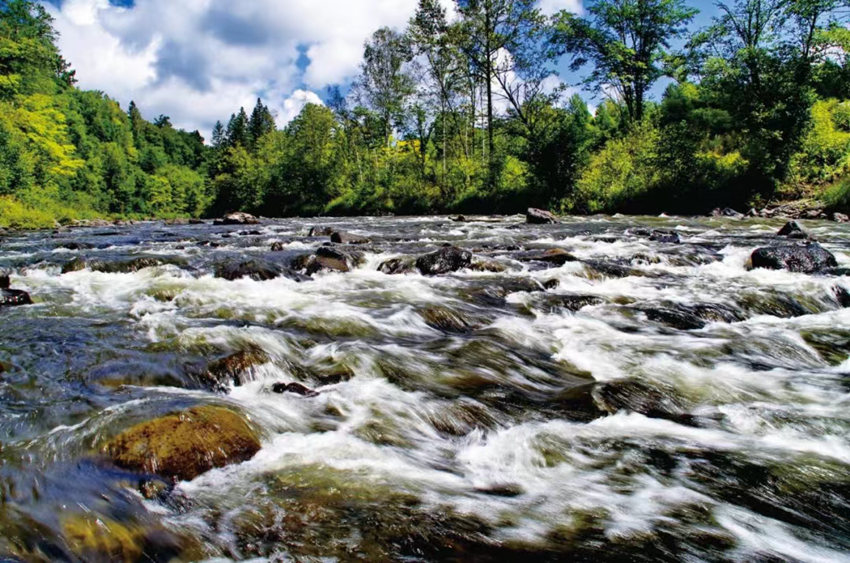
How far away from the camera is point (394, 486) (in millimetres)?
2689

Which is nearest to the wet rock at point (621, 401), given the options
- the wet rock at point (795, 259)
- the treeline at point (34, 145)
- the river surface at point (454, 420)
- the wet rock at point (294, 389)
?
the river surface at point (454, 420)

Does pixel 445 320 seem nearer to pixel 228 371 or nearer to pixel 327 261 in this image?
pixel 228 371

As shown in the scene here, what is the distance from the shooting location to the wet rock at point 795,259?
859 cm

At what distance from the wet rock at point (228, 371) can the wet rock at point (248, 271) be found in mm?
4436

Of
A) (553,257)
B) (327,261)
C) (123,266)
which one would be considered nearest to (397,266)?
(327,261)

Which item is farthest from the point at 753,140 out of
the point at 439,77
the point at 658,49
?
the point at 439,77

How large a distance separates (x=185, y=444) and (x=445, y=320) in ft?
12.7

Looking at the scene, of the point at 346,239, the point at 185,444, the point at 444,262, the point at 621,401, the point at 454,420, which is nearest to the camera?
the point at 185,444

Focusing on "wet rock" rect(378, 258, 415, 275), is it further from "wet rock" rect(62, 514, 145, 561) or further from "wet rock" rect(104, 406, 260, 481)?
"wet rock" rect(62, 514, 145, 561)

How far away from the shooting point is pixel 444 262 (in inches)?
370

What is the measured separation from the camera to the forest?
69.9ft

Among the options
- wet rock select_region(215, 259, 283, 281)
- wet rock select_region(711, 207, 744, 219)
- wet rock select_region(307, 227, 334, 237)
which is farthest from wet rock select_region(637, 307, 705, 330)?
wet rock select_region(711, 207, 744, 219)

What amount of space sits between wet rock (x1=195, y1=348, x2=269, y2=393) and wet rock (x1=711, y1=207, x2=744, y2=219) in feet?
72.9

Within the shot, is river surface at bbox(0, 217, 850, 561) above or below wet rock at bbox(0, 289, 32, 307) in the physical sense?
below
